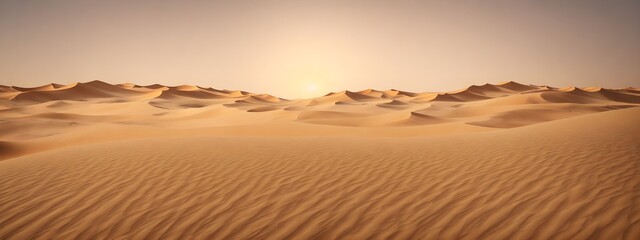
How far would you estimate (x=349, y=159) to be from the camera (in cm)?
651

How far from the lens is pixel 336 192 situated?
482cm

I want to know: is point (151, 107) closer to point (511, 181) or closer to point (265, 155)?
point (265, 155)

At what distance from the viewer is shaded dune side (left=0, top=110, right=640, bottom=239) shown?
12.4 ft

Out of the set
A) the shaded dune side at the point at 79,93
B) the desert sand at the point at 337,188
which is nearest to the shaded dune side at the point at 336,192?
the desert sand at the point at 337,188

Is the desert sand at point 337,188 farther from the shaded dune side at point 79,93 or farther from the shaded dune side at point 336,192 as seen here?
the shaded dune side at point 79,93

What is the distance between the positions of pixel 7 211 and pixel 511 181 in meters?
6.24

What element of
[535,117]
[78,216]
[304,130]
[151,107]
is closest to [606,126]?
[304,130]

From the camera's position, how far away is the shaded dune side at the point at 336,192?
377 centimetres

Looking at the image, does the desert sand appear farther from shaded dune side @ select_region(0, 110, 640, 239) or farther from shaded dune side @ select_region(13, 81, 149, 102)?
shaded dune side @ select_region(13, 81, 149, 102)

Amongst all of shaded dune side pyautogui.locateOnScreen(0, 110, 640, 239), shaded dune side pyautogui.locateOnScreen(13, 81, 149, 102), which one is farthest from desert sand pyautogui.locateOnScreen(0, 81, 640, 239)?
shaded dune side pyautogui.locateOnScreen(13, 81, 149, 102)

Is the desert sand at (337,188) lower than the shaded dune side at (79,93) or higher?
lower

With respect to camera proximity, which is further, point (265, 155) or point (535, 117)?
point (535, 117)

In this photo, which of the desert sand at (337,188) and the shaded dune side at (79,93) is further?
the shaded dune side at (79,93)

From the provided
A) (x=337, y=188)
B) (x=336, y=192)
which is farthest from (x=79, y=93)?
(x=336, y=192)
